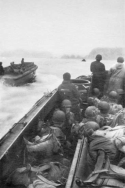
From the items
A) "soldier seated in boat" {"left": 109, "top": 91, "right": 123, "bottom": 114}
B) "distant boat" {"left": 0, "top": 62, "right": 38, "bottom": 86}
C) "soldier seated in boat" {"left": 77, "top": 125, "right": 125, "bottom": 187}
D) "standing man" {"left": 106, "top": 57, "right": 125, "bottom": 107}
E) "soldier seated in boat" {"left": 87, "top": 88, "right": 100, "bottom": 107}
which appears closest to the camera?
"soldier seated in boat" {"left": 77, "top": 125, "right": 125, "bottom": 187}

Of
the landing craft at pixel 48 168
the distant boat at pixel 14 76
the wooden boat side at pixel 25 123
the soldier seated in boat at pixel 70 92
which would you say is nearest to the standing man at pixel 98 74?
the wooden boat side at pixel 25 123

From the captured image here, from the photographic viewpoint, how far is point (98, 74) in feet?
19.1

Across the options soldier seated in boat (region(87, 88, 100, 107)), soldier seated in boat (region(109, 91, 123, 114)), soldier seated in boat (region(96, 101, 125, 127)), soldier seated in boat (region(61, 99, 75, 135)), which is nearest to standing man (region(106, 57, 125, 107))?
soldier seated in boat (region(87, 88, 100, 107))

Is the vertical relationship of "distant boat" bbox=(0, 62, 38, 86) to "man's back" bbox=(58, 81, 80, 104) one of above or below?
below

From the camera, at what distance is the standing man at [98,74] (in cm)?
565

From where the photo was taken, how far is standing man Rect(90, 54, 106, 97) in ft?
18.5

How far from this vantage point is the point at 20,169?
259cm

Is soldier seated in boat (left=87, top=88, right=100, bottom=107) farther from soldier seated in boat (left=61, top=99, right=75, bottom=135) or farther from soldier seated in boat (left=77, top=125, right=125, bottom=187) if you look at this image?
soldier seated in boat (left=77, top=125, right=125, bottom=187)

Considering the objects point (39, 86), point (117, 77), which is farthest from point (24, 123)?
point (39, 86)

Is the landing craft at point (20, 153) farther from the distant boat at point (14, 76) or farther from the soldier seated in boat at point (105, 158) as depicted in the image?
Answer: the distant boat at point (14, 76)

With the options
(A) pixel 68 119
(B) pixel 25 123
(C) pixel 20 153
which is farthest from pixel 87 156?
(A) pixel 68 119

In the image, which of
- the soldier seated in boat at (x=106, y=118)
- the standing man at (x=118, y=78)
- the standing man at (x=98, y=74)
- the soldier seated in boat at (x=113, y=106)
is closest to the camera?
the soldier seated in boat at (x=106, y=118)

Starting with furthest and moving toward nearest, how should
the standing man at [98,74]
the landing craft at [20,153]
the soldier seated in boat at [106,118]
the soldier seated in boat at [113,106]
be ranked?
the standing man at [98,74] → the soldier seated in boat at [113,106] → the soldier seated in boat at [106,118] → the landing craft at [20,153]

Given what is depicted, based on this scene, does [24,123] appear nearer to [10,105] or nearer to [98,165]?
[98,165]
